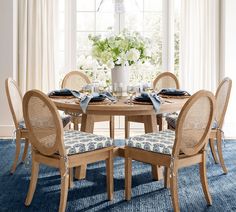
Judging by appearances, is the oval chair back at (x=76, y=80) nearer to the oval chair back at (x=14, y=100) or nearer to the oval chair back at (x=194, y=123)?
the oval chair back at (x=14, y=100)

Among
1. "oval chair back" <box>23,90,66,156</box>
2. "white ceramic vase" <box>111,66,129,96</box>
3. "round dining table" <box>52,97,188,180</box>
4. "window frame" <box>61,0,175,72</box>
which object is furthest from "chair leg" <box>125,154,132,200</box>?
"window frame" <box>61,0,175,72</box>

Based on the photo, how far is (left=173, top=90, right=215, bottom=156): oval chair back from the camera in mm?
3104

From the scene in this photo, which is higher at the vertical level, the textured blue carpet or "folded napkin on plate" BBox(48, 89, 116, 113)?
"folded napkin on plate" BBox(48, 89, 116, 113)

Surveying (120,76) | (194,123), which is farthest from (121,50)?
(194,123)

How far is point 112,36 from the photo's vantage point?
419cm

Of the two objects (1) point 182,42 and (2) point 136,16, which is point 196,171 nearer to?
(1) point 182,42

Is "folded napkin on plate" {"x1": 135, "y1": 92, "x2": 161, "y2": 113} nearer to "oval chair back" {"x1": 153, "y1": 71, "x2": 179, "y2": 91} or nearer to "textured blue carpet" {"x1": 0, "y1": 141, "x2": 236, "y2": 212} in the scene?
"textured blue carpet" {"x1": 0, "y1": 141, "x2": 236, "y2": 212}

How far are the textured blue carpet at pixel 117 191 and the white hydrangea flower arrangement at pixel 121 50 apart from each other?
42.6 inches

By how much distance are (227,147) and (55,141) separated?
9.84 feet

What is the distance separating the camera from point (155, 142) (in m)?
3.40

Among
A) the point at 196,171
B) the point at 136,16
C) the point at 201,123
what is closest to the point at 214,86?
the point at 136,16

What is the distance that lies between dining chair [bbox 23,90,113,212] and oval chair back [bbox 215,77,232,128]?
128 cm

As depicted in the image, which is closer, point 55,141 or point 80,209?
point 55,141

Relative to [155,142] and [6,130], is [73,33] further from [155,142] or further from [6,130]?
[155,142]
